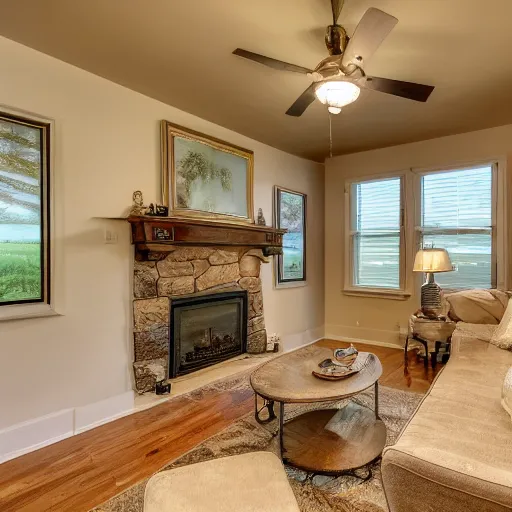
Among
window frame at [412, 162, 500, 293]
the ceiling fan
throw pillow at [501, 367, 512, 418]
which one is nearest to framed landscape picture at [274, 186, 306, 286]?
window frame at [412, 162, 500, 293]

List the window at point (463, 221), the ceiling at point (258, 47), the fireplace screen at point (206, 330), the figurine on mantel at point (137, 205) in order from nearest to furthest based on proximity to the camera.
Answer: the ceiling at point (258, 47)
the figurine on mantel at point (137, 205)
the fireplace screen at point (206, 330)
the window at point (463, 221)

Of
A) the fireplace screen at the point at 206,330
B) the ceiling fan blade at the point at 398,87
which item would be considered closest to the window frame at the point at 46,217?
the fireplace screen at the point at 206,330

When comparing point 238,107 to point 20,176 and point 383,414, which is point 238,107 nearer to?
point 20,176

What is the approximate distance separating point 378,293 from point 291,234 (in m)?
1.38

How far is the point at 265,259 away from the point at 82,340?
222 centimetres

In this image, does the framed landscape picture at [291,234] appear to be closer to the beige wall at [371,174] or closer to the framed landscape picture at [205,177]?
the beige wall at [371,174]

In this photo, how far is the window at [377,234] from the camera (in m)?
4.67

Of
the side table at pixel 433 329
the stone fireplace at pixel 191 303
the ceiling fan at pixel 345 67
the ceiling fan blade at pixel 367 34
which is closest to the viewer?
the ceiling fan blade at pixel 367 34

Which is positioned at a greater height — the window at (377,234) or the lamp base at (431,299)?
the window at (377,234)

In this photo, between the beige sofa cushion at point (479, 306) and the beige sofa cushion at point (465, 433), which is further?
the beige sofa cushion at point (479, 306)

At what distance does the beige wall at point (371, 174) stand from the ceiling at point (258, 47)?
1.63 feet

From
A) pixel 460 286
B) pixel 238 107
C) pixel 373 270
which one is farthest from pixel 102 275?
pixel 460 286

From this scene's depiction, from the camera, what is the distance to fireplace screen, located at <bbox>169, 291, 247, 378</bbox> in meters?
3.41

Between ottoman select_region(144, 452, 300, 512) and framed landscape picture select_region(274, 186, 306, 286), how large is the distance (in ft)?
10.6
